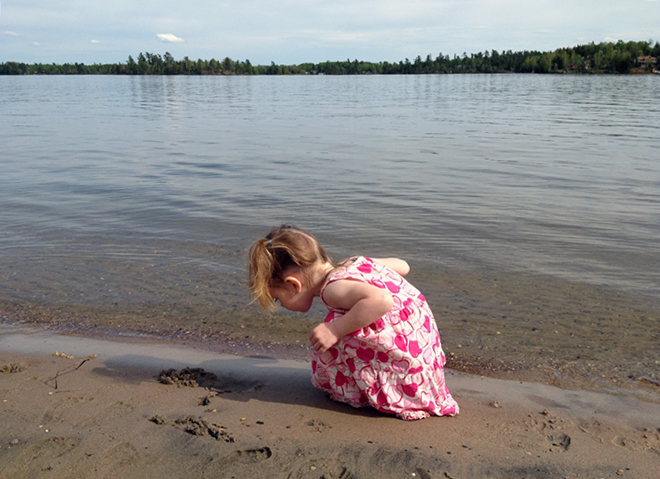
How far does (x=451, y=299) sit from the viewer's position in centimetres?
474

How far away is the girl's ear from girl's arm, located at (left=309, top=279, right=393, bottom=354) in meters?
0.17

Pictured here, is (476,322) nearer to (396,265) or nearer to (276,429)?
(396,265)

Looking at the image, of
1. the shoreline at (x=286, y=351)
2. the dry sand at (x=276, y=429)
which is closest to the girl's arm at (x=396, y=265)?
the dry sand at (x=276, y=429)

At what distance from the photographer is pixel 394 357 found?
2660 mm

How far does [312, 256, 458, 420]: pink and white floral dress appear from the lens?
2650 millimetres

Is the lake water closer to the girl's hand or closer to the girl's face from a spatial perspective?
the girl's face

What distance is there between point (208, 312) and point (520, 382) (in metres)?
2.47

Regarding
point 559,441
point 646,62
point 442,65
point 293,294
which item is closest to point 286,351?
point 293,294

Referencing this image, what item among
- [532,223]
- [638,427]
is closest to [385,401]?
[638,427]

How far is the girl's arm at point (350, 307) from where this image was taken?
2.51 m

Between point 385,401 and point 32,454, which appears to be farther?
point 385,401

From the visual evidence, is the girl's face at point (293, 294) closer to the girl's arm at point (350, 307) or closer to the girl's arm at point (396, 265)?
the girl's arm at point (350, 307)

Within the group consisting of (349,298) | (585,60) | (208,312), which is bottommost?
(208,312)

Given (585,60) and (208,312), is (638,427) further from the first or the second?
(585,60)
